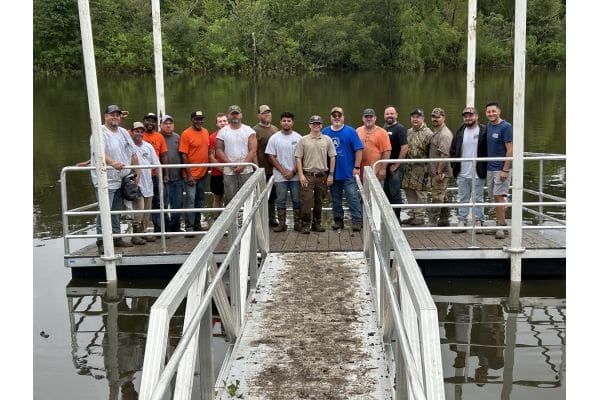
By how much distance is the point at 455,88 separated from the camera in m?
43.3

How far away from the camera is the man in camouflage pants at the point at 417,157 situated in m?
9.59

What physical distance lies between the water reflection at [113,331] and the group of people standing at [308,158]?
83cm

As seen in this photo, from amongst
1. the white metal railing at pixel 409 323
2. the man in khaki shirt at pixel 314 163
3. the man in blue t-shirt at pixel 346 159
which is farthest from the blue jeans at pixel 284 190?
the white metal railing at pixel 409 323

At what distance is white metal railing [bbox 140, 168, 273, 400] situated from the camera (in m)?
2.83

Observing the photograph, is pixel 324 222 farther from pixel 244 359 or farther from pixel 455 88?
pixel 455 88

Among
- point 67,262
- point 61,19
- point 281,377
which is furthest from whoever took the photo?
point 61,19

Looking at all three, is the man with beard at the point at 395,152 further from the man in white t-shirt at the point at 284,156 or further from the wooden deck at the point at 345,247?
the man in white t-shirt at the point at 284,156

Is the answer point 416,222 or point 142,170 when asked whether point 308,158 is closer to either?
point 416,222

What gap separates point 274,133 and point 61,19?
52.4 meters

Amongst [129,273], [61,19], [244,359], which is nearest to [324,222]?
[129,273]

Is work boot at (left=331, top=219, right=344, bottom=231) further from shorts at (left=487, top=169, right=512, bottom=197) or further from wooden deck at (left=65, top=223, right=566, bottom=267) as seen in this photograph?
shorts at (left=487, top=169, right=512, bottom=197)

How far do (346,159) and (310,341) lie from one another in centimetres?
415

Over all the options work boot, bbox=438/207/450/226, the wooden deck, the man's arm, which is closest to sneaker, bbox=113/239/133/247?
the wooden deck
